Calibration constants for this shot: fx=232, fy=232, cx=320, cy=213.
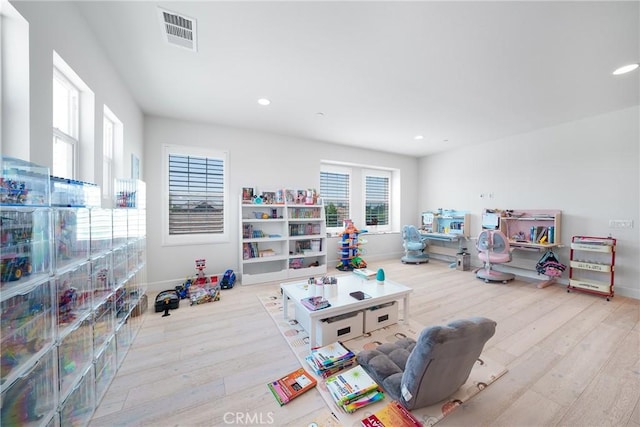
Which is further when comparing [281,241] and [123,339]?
[281,241]

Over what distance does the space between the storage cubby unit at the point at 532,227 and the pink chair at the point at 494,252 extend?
29 cm

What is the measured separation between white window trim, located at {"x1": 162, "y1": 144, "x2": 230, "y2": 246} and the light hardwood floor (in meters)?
1.10

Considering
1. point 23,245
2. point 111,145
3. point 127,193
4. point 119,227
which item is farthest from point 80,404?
point 111,145

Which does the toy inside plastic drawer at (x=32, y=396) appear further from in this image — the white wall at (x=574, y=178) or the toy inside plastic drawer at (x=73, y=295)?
the white wall at (x=574, y=178)

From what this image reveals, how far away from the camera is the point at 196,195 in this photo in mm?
3820

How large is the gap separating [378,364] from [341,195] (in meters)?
4.17

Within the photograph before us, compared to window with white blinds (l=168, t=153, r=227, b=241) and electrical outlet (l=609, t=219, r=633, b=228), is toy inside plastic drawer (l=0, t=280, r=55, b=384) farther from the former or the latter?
electrical outlet (l=609, t=219, r=633, b=228)

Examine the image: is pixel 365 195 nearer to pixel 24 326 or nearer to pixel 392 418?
pixel 392 418

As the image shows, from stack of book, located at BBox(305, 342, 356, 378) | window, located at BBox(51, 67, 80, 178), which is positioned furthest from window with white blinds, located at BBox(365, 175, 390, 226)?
window, located at BBox(51, 67, 80, 178)

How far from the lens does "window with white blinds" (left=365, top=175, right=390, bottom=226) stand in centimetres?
589

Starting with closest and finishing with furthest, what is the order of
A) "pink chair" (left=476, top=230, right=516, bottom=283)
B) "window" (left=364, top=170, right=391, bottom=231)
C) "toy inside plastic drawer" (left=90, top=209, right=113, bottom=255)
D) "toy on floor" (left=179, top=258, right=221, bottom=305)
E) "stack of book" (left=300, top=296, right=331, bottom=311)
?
"toy inside plastic drawer" (left=90, top=209, right=113, bottom=255)
"stack of book" (left=300, top=296, right=331, bottom=311)
"toy on floor" (left=179, top=258, right=221, bottom=305)
"pink chair" (left=476, top=230, right=516, bottom=283)
"window" (left=364, top=170, right=391, bottom=231)

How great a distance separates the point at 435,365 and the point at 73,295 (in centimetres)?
212

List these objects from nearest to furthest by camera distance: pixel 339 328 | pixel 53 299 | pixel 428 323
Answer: pixel 53 299
pixel 339 328
pixel 428 323

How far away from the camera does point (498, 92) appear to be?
9.20 feet
